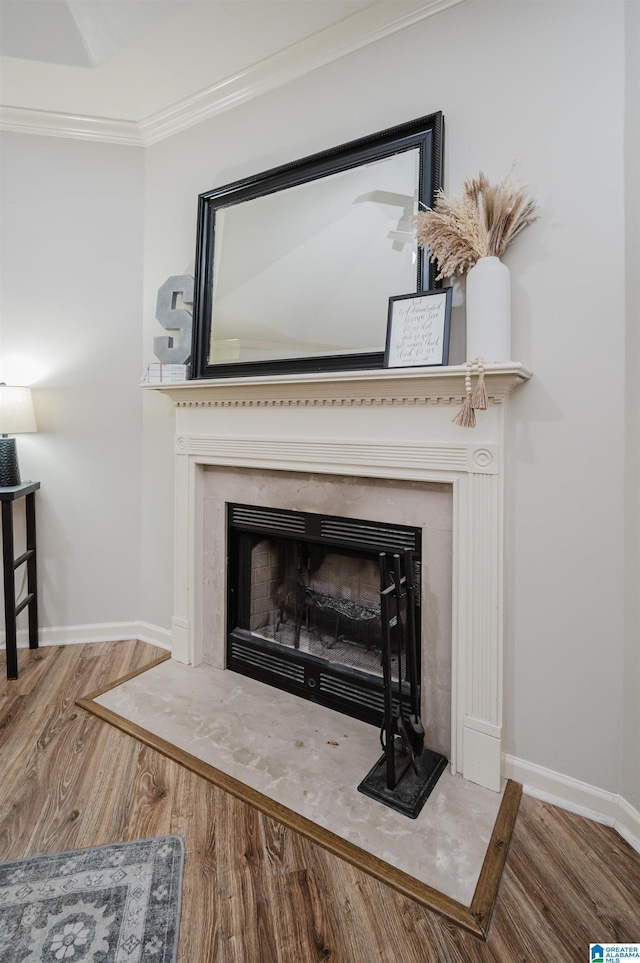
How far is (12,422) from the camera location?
7.24 feet

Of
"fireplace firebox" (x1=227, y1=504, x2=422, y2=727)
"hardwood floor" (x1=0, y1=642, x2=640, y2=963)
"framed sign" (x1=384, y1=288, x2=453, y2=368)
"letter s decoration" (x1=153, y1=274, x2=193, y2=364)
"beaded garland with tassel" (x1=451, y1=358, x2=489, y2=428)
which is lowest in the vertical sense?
"hardwood floor" (x1=0, y1=642, x2=640, y2=963)

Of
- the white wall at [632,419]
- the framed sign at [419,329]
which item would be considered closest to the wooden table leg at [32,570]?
the framed sign at [419,329]

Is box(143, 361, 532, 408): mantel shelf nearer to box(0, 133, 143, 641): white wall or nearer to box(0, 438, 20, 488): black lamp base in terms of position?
box(0, 133, 143, 641): white wall

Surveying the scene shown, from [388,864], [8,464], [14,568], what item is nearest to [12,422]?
[8,464]

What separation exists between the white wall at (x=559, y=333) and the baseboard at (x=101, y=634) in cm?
180

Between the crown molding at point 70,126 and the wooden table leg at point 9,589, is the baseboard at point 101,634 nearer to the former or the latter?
the wooden table leg at point 9,589

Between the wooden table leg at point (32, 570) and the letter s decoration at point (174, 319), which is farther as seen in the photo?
the wooden table leg at point (32, 570)

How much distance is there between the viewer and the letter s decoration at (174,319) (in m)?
2.20

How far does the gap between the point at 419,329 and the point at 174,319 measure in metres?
1.27

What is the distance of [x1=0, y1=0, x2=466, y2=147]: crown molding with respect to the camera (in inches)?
67.0

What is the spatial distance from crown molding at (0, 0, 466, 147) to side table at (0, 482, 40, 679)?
1.83 m

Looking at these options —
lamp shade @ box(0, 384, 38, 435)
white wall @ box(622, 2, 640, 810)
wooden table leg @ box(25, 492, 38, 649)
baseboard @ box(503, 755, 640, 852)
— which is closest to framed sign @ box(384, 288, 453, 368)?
white wall @ box(622, 2, 640, 810)

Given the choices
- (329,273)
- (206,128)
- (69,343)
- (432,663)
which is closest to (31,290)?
(69,343)

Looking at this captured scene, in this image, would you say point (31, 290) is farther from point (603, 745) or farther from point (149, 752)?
point (603, 745)
